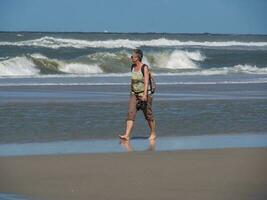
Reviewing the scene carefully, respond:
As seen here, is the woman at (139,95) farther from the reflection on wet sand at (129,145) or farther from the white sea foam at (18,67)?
the white sea foam at (18,67)

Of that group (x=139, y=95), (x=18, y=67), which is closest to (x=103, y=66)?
(x=18, y=67)

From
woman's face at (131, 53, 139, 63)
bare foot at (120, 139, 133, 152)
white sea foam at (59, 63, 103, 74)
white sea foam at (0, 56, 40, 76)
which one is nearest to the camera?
bare foot at (120, 139, 133, 152)

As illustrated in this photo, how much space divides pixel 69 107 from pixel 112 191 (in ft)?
22.7

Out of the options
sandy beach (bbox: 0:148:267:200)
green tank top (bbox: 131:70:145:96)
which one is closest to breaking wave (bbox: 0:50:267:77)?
green tank top (bbox: 131:70:145:96)

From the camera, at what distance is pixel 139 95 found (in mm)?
9109

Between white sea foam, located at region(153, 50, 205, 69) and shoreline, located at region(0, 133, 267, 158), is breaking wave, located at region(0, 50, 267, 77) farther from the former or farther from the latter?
shoreline, located at region(0, 133, 267, 158)

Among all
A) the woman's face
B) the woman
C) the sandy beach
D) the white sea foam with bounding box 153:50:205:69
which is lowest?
the sandy beach

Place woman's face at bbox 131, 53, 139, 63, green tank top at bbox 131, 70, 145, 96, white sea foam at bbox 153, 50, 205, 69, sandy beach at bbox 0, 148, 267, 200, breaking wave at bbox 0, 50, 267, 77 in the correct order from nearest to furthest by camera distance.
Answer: sandy beach at bbox 0, 148, 267, 200 → woman's face at bbox 131, 53, 139, 63 → green tank top at bbox 131, 70, 145, 96 → breaking wave at bbox 0, 50, 267, 77 → white sea foam at bbox 153, 50, 205, 69

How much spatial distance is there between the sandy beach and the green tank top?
1510 mm

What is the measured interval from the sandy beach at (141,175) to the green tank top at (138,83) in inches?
59.5

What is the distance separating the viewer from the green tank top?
904cm

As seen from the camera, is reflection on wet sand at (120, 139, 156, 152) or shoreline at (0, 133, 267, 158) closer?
shoreline at (0, 133, 267, 158)

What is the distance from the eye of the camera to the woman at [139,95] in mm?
8930

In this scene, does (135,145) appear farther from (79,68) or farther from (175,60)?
(175,60)
